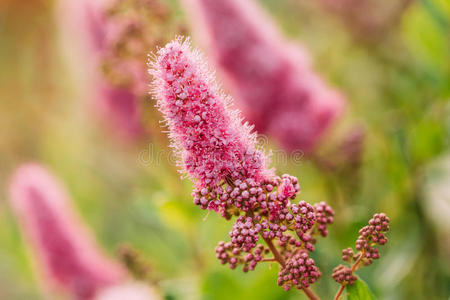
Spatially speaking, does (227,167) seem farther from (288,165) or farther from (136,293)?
(288,165)

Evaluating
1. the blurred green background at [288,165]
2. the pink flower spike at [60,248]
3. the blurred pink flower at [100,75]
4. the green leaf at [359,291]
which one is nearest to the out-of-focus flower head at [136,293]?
the blurred green background at [288,165]

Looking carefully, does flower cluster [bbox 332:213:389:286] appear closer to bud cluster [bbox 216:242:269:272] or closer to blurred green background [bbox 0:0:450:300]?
bud cluster [bbox 216:242:269:272]

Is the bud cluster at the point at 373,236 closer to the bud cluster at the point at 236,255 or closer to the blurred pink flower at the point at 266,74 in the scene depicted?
the bud cluster at the point at 236,255

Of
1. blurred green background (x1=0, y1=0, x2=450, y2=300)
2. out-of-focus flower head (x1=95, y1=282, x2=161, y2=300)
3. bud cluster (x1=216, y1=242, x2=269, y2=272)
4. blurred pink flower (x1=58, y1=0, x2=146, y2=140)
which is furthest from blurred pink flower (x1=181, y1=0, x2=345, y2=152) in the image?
bud cluster (x1=216, y1=242, x2=269, y2=272)

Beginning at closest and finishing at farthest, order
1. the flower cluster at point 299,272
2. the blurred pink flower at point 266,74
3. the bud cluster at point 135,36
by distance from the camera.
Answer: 1. the flower cluster at point 299,272
2. the bud cluster at point 135,36
3. the blurred pink flower at point 266,74

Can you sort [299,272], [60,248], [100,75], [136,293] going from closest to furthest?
[299,272] → [136,293] → [60,248] → [100,75]

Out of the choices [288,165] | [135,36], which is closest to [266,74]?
[288,165]

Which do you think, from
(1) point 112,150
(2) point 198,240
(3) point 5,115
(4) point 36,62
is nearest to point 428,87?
(2) point 198,240
